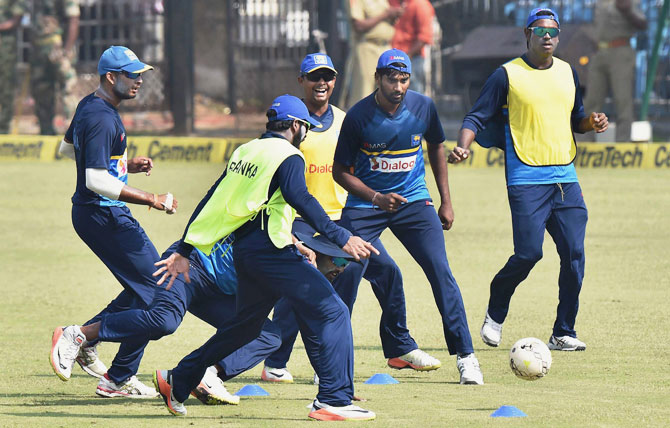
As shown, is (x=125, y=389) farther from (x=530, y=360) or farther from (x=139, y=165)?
(x=530, y=360)

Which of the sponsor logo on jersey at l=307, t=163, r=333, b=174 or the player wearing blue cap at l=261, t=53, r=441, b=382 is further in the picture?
the sponsor logo on jersey at l=307, t=163, r=333, b=174

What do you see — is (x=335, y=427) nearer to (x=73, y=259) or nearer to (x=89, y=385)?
(x=89, y=385)

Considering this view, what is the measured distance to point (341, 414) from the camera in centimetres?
679

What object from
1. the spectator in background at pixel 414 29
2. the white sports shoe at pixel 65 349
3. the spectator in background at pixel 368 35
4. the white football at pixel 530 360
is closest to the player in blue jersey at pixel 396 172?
the white football at pixel 530 360

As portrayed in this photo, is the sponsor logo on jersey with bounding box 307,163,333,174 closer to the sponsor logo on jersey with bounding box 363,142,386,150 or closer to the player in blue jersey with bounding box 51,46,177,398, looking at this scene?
the sponsor logo on jersey with bounding box 363,142,386,150

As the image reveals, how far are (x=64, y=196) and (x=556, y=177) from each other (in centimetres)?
992

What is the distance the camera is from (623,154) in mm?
19250

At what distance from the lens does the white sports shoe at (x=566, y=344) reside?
9039 millimetres

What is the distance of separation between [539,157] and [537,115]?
0.28 metres

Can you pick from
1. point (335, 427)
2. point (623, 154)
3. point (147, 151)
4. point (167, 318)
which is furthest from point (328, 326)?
point (147, 151)

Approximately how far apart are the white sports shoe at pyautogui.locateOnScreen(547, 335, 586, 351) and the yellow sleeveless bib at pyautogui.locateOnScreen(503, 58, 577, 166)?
1.18m

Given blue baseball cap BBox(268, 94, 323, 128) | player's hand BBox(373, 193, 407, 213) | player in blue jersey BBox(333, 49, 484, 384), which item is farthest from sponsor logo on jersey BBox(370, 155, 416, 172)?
blue baseball cap BBox(268, 94, 323, 128)

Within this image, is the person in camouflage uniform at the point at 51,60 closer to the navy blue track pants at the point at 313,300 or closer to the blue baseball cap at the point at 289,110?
the blue baseball cap at the point at 289,110

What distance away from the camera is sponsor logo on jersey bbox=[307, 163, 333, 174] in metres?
8.52
